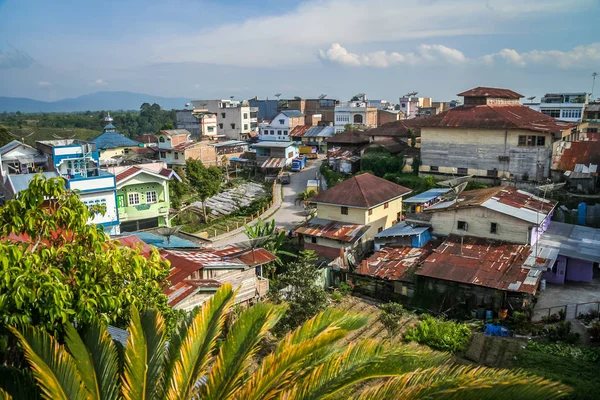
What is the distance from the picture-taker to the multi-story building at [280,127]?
205 feet

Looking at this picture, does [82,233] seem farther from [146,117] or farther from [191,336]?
[146,117]

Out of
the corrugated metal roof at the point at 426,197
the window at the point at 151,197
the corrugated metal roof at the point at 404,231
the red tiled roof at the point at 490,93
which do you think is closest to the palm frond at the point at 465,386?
the corrugated metal roof at the point at 404,231

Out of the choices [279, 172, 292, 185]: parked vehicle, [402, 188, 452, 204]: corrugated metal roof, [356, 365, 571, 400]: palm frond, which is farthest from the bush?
[279, 172, 292, 185]: parked vehicle

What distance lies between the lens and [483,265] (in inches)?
711

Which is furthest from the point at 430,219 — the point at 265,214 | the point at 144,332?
the point at 144,332

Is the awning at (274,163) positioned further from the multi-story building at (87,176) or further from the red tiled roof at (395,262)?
the red tiled roof at (395,262)

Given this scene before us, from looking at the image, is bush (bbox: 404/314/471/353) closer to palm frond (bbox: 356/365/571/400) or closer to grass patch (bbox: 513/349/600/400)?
grass patch (bbox: 513/349/600/400)

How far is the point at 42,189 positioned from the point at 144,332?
246 centimetres

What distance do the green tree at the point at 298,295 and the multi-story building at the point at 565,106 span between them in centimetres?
4612

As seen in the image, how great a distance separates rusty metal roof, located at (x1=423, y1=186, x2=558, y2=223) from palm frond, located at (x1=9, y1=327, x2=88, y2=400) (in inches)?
730

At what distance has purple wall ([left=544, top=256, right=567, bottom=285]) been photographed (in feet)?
62.2

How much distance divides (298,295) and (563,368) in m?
7.42

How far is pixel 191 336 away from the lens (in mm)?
6039

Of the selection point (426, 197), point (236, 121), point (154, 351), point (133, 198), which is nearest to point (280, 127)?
point (236, 121)
